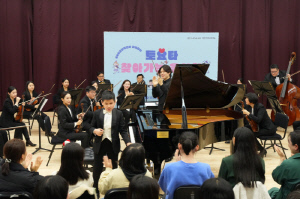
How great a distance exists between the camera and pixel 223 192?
73.0 inches

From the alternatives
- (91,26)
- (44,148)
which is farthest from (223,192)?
(91,26)

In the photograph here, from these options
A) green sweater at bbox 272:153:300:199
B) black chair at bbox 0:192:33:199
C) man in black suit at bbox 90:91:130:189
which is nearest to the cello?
man in black suit at bbox 90:91:130:189

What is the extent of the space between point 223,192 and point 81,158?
3.97 ft

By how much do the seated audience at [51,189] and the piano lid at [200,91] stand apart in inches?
103

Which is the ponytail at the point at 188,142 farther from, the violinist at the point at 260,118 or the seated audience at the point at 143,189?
the violinist at the point at 260,118

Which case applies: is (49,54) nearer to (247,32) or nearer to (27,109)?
(27,109)

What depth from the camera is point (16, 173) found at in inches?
107

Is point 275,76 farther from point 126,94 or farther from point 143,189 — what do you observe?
point 143,189

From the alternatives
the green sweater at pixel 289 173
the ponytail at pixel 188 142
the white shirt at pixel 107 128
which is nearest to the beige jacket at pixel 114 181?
the ponytail at pixel 188 142

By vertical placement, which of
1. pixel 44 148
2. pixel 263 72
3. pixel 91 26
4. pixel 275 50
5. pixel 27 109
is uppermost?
pixel 91 26

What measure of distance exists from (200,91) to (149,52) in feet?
14.9

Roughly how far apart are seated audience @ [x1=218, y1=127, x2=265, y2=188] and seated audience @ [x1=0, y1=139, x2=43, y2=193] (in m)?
1.52

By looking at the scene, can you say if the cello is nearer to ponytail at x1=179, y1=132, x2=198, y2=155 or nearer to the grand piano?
the grand piano

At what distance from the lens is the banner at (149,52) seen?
363 inches
